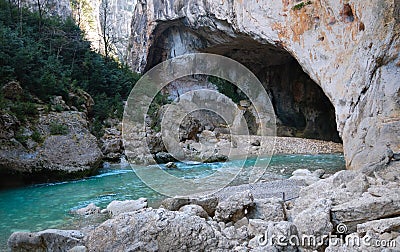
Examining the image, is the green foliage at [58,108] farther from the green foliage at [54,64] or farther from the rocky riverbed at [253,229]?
the rocky riverbed at [253,229]

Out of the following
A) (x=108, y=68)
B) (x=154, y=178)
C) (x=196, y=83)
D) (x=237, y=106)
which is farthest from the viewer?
(x=196, y=83)

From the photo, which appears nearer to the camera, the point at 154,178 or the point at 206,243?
the point at 206,243

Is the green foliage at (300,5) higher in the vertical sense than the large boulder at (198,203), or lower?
higher

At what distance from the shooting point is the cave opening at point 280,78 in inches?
748

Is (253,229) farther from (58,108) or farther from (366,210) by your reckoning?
(58,108)

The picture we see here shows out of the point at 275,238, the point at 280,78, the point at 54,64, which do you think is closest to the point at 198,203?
the point at 275,238

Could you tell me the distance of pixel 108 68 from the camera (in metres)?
18.8

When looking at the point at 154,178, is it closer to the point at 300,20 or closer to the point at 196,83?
the point at 300,20

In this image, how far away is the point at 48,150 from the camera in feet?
29.6

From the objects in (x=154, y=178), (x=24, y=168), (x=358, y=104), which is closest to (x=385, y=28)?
(x=358, y=104)

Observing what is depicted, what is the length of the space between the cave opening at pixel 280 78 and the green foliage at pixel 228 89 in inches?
68.7

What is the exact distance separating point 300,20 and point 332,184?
707cm

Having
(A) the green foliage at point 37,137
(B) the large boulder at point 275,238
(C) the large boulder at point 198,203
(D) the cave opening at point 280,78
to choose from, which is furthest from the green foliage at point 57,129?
(D) the cave opening at point 280,78

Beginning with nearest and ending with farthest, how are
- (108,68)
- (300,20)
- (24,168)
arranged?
(24,168) < (300,20) < (108,68)
